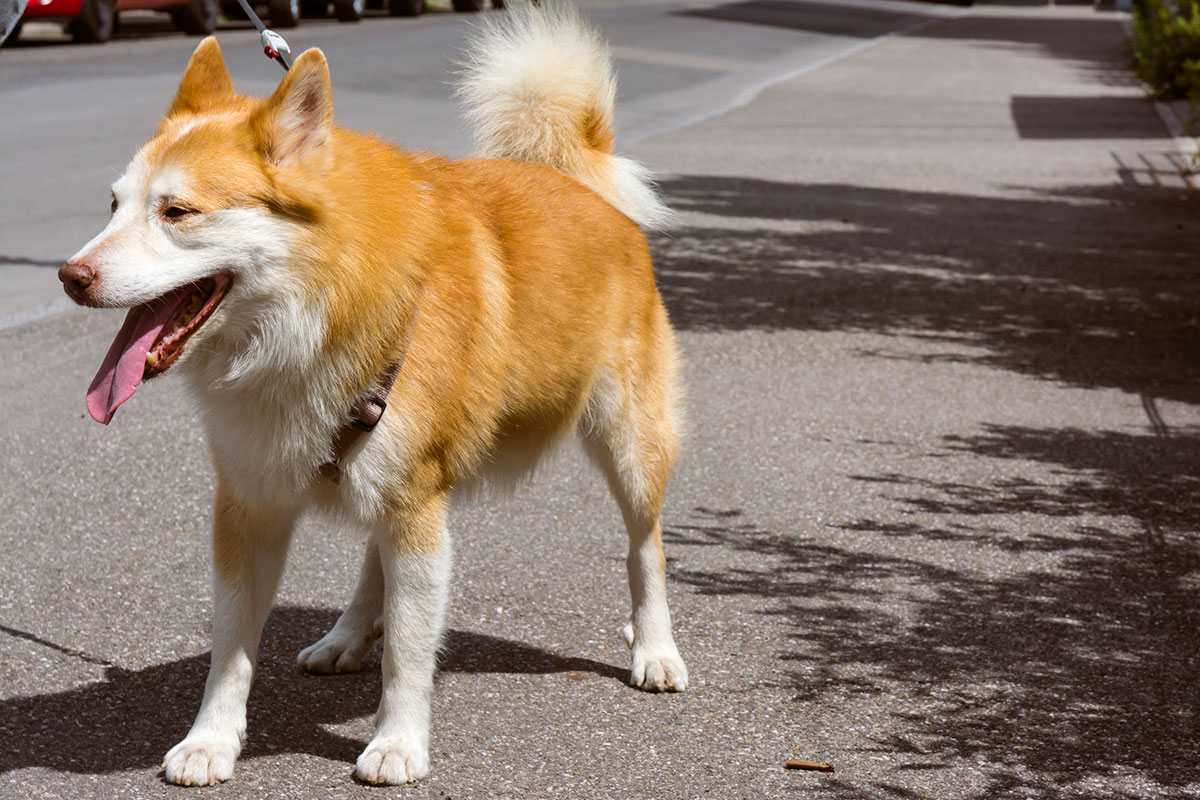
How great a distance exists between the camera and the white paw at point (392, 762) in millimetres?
3479

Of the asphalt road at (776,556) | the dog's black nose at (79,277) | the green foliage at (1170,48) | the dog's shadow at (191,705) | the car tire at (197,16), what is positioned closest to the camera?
the dog's black nose at (79,277)

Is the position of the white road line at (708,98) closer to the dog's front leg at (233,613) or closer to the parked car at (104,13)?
the parked car at (104,13)

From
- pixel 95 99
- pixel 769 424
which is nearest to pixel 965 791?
pixel 769 424

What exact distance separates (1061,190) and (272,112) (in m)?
12.9

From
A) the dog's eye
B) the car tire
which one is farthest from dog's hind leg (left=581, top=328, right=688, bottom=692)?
the car tire

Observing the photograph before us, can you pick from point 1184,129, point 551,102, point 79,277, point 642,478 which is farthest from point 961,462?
point 1184,129

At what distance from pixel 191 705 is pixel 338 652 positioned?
1.51ft

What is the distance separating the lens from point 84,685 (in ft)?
13.0

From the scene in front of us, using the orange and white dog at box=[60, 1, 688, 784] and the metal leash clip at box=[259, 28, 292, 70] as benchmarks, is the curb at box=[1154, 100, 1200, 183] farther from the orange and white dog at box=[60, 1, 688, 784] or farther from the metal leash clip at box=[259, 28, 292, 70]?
the metal leash clip at box=[259, 28, 292, 70]

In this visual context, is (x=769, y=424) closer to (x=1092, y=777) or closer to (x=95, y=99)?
(x=1092, y=777)

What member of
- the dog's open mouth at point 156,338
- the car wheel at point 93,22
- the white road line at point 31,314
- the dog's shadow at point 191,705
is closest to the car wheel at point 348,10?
the car wheel at point 93,22

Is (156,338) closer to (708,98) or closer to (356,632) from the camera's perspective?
(356,632)

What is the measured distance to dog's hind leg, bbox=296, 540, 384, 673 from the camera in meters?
4.17

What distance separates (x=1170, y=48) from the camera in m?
22.3
